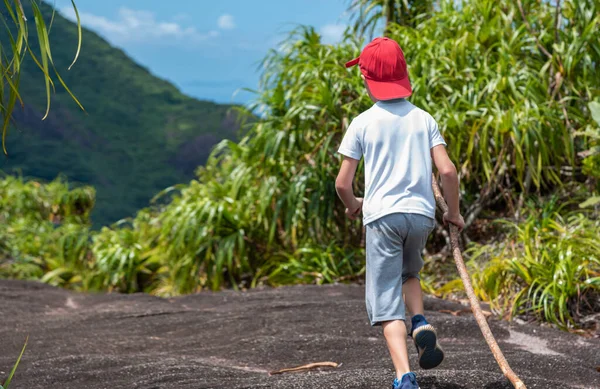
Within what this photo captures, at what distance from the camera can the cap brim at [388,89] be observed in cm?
251

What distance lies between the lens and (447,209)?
252 cm

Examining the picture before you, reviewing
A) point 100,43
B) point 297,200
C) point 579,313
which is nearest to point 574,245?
point 579,313

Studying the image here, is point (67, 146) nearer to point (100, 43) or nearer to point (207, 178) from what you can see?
point (100, 43)

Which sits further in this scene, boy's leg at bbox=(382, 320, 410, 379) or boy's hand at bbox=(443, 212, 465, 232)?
boy's hand at bbox=(443, 212, 465, 232)

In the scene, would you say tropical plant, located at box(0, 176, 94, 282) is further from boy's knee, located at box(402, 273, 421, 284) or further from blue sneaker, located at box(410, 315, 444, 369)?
blue sneaker, located at box(410, 315, 444, 369)

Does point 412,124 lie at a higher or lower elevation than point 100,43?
lower

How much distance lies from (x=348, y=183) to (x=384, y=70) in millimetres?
410

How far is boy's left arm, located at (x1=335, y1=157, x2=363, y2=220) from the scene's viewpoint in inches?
98.7

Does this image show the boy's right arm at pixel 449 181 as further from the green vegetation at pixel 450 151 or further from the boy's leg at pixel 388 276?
the green vegetation at pixel 450 151

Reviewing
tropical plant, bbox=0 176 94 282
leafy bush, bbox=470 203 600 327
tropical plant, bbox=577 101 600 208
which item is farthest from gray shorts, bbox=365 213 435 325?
tropical plant, bbox=0 176 94 282

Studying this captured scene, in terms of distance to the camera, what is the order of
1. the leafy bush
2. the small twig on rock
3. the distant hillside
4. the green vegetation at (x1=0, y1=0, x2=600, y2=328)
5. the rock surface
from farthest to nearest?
the distant hillside → the green vegetation at (x1=0, y1=0, x2=600, y2=328) → the leafy bush → the small twig on rock → the rock surface

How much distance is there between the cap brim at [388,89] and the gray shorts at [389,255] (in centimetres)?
41

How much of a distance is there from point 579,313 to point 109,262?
15.7 ft

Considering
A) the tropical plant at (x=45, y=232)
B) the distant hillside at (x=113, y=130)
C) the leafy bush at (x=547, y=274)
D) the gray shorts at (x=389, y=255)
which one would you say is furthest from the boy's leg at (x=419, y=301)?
the distant hillside at (x=113, y=130)
